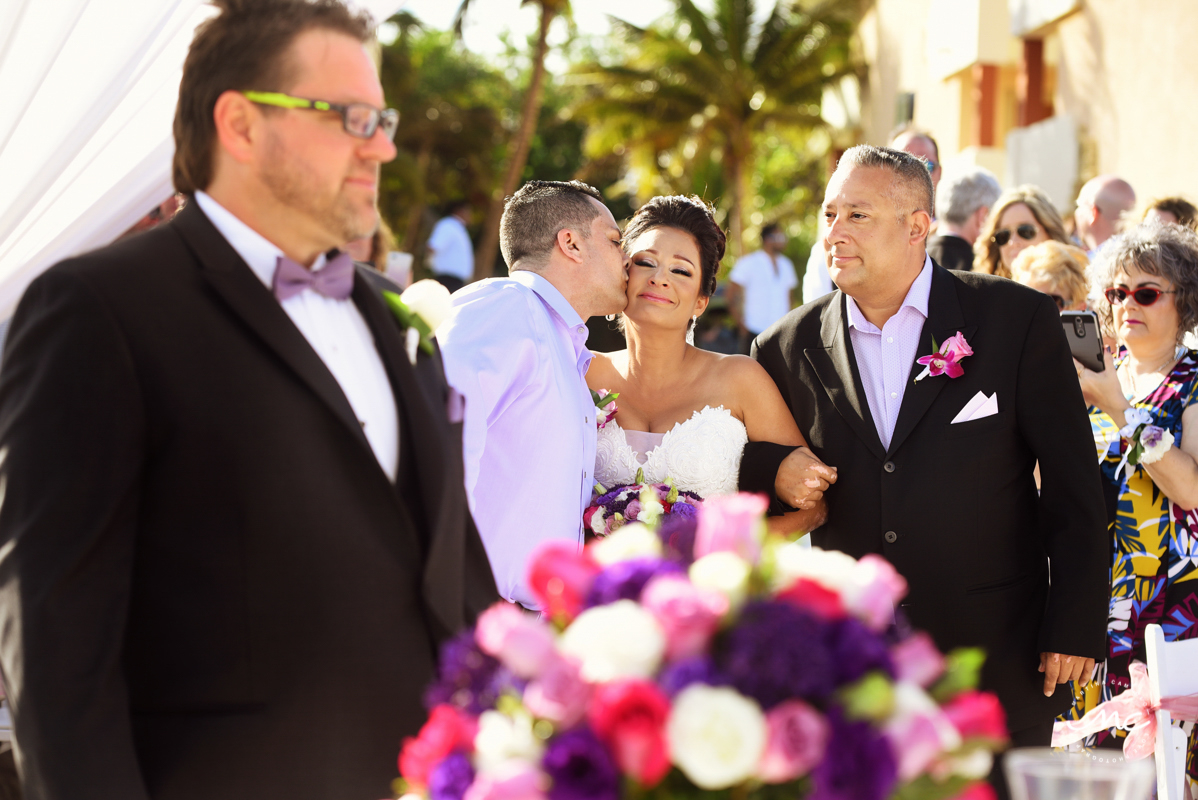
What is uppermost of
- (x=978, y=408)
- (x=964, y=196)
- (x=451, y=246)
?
(x=451, y=246)

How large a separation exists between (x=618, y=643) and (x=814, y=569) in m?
0.27

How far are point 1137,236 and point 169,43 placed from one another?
3755 mm

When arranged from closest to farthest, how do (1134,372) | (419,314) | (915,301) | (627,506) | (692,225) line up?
(419,314), (915,301), (627,506), (692,225), (1134,372)

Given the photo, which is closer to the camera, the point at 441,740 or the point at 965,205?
the point at 441,740

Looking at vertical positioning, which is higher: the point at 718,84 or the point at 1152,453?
the point at 718,84

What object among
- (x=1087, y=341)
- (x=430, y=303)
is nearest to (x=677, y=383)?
(x=1087, y=341)

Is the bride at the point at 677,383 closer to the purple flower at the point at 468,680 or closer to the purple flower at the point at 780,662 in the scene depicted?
the purple flower at the point at 468,680

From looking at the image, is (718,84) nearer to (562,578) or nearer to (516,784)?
(562,578)

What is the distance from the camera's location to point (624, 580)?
4.13ft

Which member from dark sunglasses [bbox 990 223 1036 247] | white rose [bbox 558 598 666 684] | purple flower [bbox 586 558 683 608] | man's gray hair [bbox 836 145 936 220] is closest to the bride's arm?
man's gray hair [bbox 836 145 936 220]

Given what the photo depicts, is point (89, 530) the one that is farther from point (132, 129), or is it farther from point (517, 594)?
point (132, 129)

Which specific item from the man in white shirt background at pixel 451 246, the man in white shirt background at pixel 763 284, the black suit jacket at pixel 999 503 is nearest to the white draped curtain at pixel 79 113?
the black suit jacket at pixel 999 503

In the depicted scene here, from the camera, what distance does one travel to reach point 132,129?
12.4ft

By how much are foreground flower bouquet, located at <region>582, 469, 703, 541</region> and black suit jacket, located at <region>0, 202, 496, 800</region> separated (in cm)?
173
